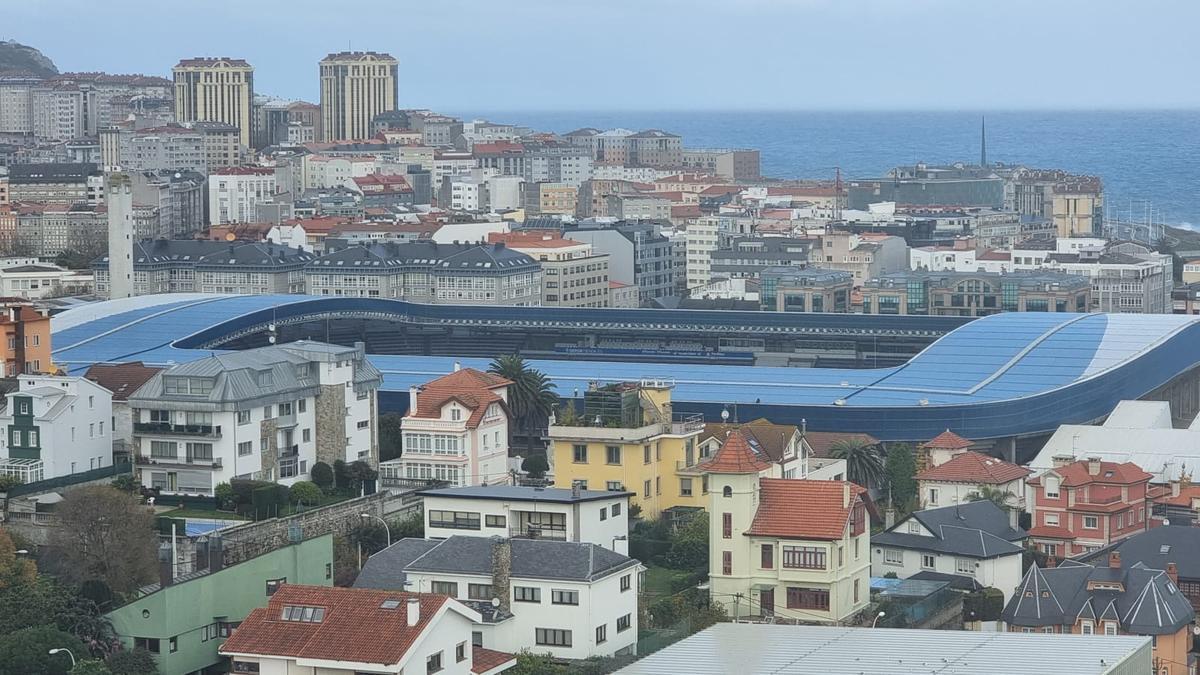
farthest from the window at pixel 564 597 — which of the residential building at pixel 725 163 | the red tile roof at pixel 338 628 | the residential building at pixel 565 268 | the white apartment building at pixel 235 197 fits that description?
the residential building at pixel 725 163

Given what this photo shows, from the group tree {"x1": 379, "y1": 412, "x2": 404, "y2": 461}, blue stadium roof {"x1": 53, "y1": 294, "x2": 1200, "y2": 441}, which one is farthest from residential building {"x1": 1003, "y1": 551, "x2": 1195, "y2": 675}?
blue stadium roof {"x1": 53, "y1": 294, "x2": 1200, "y2": 441}

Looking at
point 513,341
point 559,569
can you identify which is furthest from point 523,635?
point 513,341

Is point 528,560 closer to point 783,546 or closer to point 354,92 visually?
point 783,546

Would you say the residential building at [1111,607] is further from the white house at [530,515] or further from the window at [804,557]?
the white house at [530,515]

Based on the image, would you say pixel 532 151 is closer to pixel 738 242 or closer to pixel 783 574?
pixel 738 242

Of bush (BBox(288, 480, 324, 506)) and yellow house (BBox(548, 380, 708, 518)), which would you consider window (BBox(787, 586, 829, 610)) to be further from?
bush (BBox(288, 480, 324, 506))

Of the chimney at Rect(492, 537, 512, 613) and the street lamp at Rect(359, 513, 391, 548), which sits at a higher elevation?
the chimney at Rect(492, 537, 512, 613)
